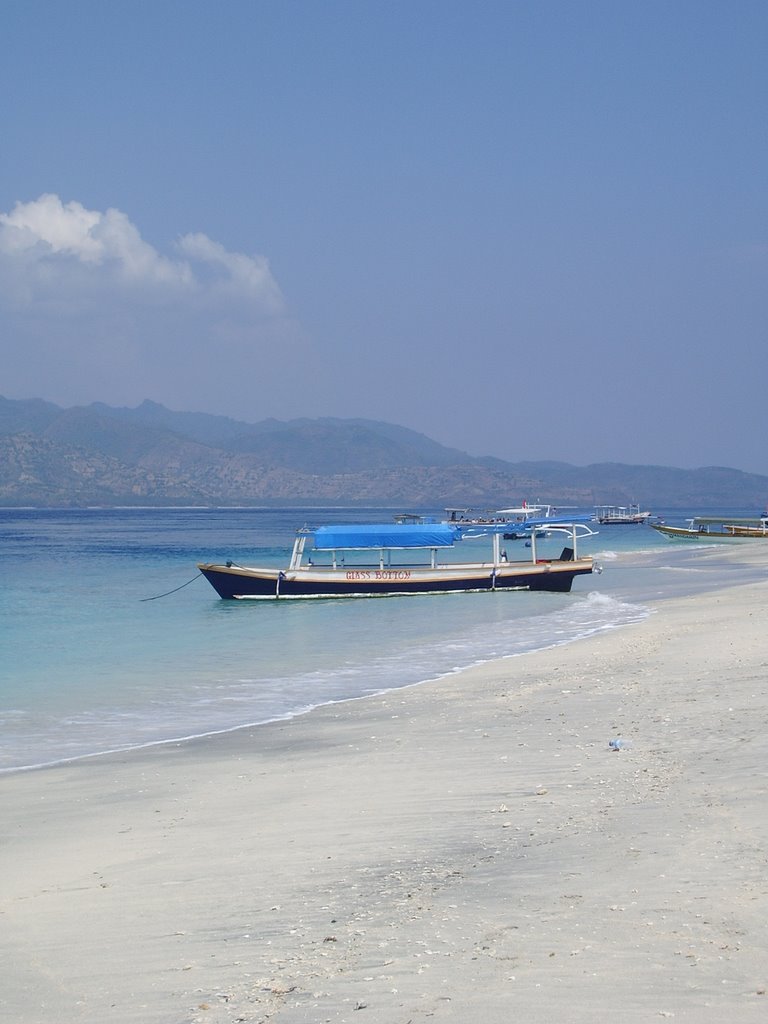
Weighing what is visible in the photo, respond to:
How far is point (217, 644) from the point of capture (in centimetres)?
2653

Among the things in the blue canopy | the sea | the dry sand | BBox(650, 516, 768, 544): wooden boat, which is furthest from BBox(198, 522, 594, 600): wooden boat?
BBox(650, 516, 768, 544): wooden boat

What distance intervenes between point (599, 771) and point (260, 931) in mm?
4435

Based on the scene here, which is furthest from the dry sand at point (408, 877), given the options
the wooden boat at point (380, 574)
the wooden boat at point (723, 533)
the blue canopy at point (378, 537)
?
the wooden boat at point (723, 533)

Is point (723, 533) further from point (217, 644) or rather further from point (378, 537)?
point (217, 644)

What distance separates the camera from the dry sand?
16.8 feet

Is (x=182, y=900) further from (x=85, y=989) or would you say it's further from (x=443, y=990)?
(x=443, y=990)

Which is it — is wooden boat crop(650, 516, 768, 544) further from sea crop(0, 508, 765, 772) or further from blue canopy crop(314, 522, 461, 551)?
blue canopy crop(314, 522, 461, 551)

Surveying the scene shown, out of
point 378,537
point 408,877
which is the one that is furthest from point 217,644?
point 408,877

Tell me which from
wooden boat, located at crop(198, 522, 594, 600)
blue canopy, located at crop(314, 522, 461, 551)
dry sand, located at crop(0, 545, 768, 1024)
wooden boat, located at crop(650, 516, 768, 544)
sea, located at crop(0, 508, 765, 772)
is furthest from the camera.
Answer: wooden boat, located at crop(650, 516, 768, 544)

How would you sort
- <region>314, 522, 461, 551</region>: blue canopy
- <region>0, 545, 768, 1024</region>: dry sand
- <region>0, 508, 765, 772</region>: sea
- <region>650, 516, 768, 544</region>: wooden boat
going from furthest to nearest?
1. <region>650, 516, 768, 544</region>: wooden boat
2. <region>314, 522, 461, 551</region>: blue canopy
3. <region>0, 508, 765, 772</region>: sea
4. <region>0, 545, 768, 1024</region>: dry sand

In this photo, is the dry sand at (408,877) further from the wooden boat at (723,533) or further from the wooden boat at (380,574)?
the wooden boat at (723,533)

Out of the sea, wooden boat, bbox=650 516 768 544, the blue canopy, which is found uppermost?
the blue canopy

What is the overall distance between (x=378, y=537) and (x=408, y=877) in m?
34.0

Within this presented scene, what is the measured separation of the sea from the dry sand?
3.15 metres
